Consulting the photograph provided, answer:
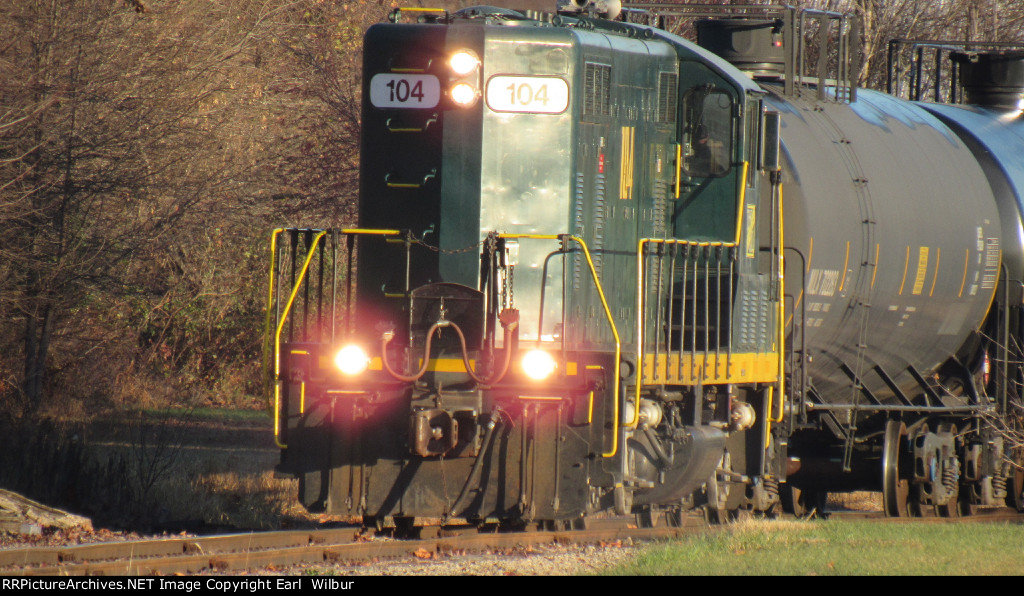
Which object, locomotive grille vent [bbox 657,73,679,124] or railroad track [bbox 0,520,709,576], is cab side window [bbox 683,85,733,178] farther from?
railroad track [bbox 0,520,709,576]

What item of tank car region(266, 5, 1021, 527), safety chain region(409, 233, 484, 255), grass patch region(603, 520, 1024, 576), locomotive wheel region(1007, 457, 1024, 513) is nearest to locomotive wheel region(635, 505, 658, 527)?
tank car region(266, 5, 1021, 527)

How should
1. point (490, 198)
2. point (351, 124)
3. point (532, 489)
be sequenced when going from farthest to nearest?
1. point (351, 124)
2. point (490, 198)
3. point (532, 489)

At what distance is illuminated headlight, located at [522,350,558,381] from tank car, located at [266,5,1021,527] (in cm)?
1

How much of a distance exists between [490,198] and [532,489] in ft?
6.70

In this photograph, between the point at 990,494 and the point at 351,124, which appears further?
the point at 351,124

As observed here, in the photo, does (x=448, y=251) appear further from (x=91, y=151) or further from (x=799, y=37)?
(x=91, y=151)

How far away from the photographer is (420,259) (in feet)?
28.5

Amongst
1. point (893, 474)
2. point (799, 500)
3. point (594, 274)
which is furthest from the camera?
point (799, 500)

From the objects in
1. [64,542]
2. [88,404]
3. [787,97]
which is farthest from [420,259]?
[88,404]

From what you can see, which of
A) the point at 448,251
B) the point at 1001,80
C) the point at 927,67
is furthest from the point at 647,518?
the point at 927,67

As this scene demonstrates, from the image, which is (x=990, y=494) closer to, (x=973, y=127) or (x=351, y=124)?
(x=973, y=127)

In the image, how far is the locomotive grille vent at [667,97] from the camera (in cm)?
919

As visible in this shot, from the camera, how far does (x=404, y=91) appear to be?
8695 mm

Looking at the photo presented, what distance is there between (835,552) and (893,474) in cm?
308
